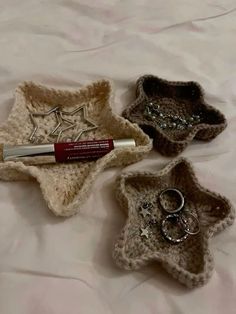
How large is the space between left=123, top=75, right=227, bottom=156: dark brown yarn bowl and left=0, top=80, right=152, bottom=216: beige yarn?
0.02m

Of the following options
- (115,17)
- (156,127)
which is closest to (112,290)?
(156,127)

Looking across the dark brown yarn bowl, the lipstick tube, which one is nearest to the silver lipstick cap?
the lipstick tube

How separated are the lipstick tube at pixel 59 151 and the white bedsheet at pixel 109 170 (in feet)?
0.10

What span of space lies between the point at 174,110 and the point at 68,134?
0.51ft

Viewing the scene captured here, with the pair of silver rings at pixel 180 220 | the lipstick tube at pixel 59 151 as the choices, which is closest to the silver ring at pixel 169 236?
the pair of silver rings at pixel 180 220

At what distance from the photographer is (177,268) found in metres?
0.41

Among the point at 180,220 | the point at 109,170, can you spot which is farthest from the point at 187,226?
the point at 109,170

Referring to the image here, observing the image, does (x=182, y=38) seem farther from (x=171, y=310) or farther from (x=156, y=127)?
(x=171, y=310)

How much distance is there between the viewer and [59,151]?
1.62 feet

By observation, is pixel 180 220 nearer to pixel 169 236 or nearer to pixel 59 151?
pixel 169 236

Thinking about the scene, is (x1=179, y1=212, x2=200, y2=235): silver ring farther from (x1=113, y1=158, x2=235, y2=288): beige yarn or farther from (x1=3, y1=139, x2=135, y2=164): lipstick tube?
(x1=3, y1=139, x2=135, y2=164): lipstick tube

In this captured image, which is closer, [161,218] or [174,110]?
[161,218]

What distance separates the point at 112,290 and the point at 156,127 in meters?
0.21

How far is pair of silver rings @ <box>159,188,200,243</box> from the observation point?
46 centimetres
